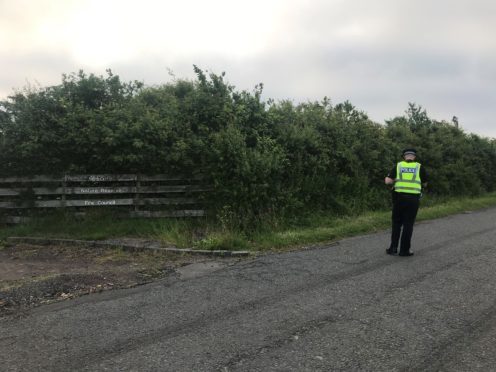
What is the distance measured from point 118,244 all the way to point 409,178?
562 cm

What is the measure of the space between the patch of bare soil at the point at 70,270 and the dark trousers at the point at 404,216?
3.26 m

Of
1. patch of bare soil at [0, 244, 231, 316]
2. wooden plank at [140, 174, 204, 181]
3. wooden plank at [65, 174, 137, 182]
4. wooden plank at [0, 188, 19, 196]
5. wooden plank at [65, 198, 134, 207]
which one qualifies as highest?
wooden plank at [140, 174, 204, 181]

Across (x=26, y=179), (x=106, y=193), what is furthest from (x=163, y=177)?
(x=26, y=179)

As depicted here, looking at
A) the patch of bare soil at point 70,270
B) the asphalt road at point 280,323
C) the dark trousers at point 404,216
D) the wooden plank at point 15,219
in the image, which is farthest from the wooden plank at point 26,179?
the dark trousers at point 404,216

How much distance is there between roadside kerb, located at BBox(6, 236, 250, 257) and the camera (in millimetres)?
7531

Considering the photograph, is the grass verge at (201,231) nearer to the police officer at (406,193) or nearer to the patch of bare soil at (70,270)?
the patch of bare soil at (70,270)

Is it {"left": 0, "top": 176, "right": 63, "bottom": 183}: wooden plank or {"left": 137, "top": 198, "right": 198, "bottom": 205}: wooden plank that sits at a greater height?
{"left": 0, "top": 176, "right": 63, "bottom": 183}: wooden plank

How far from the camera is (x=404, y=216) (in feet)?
24.7

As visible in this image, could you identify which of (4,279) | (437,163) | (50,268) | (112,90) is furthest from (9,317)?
(437,163)

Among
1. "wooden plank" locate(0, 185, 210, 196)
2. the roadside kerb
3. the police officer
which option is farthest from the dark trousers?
"wooden plank" locate(0, 185, 210, 196)

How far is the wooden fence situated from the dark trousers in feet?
14.5

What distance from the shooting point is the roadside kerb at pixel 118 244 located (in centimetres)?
753

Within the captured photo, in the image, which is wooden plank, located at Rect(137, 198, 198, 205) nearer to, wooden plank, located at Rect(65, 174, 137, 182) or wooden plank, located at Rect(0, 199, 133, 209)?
wooden plank, located at Rect(0, 199, 133, 209)

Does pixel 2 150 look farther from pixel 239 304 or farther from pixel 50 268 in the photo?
pixel 239 304
